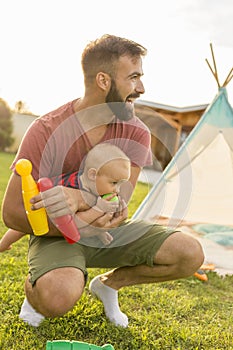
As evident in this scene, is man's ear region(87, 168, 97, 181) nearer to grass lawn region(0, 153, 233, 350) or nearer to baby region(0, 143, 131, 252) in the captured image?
baby region(0, 143, 131, 252)

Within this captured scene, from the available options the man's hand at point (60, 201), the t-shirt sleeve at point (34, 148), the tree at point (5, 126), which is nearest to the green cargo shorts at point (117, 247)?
the man's hand at point (60, 201)

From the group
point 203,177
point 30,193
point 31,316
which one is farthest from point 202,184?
point 30,193

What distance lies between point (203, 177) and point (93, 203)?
2.77m

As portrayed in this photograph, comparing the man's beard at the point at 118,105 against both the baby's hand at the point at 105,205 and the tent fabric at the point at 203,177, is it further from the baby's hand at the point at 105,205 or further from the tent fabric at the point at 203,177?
the tent fabric at the point at 203,177

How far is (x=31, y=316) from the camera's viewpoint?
2174 mm

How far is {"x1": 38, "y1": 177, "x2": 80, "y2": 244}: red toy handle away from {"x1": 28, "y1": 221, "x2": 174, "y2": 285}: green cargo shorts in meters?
0.19

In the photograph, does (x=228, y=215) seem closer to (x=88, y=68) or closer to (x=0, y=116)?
(x=88, y=68)

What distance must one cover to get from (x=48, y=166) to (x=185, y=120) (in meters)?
11.9

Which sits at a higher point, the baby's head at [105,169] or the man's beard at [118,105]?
the man's beard at [118,105]

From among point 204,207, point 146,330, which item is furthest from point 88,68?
point 204,207

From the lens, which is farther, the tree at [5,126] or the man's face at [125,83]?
the tree at [5,126]

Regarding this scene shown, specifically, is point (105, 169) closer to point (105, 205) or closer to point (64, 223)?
point (105, 205)

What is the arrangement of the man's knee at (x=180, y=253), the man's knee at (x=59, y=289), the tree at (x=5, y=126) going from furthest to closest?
the tree at (x=5, y=126) < the man's knee at (x=180, y=253) < the man's knee at (x=59, y=289)

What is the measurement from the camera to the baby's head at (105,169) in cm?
206
